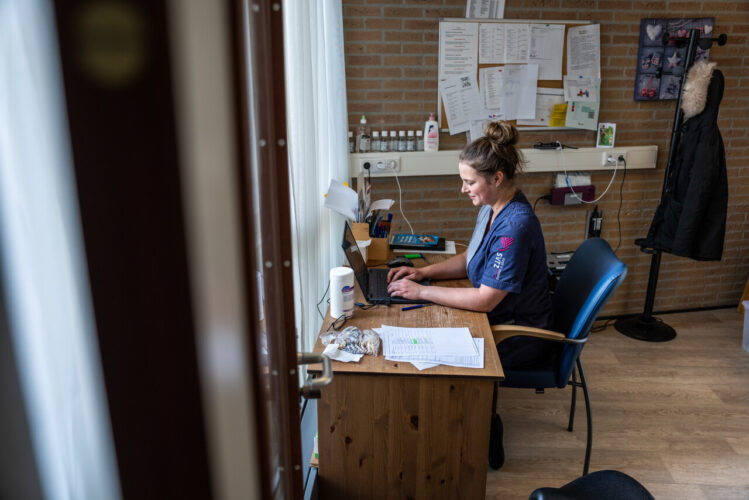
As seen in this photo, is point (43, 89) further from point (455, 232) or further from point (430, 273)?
point (455, 232)

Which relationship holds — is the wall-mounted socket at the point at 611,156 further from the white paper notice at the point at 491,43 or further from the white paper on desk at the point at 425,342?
the white paper on desk at the point at 425,342

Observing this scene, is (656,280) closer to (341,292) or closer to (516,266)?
(516,266)

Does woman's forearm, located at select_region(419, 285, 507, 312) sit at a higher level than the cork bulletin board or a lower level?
lower

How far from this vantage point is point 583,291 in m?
1.96

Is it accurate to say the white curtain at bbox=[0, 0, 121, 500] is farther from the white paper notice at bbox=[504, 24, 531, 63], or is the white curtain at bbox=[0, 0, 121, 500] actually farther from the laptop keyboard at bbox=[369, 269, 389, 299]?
the white paper notice at bbox=[504, 24, 531, 63]

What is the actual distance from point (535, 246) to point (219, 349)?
159 cm

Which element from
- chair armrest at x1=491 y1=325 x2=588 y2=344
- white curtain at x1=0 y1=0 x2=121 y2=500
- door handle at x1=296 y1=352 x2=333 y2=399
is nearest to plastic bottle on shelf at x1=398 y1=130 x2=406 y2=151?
chair armrest at x1=491 y1=325 x2=588 y2=344

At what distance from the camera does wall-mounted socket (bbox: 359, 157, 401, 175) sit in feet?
9.55

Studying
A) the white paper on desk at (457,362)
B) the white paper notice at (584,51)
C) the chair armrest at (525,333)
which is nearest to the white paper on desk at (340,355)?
the white paper on desk at (457,362)

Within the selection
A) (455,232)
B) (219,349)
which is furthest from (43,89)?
(455,232)

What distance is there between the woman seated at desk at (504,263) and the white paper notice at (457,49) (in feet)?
3.65

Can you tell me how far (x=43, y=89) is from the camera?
0.37 meters

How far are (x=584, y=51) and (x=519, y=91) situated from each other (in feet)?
1.42

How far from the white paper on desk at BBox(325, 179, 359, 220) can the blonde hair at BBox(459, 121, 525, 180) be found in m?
0.51
